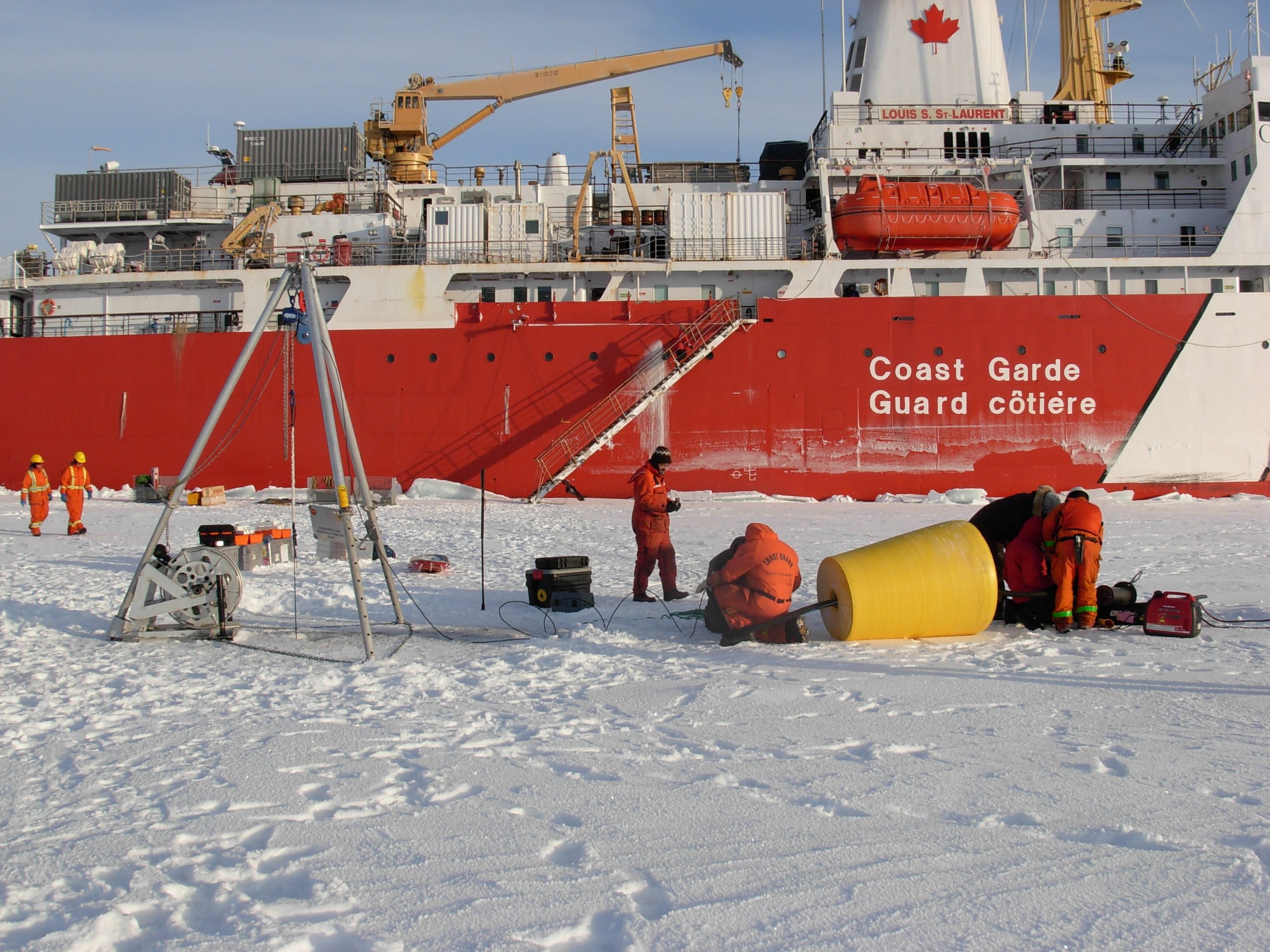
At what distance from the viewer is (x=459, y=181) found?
19.2 metres

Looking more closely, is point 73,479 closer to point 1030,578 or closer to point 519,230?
point 519,230

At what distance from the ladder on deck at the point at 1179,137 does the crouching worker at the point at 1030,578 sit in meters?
14.9

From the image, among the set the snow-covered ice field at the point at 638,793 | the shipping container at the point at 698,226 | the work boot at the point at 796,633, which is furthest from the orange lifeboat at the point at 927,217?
the work boot at the point at 796,633

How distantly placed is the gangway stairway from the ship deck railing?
6.85m

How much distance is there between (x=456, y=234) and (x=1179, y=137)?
13942mm

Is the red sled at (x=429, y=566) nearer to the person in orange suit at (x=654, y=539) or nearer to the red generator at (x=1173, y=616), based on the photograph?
the person in orange suit at (x=654, y=539)

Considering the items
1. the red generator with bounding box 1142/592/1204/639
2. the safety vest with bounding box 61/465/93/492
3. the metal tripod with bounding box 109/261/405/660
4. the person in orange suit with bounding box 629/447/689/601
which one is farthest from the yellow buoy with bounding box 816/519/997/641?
the safety vest with bounding box 61/465/93/492

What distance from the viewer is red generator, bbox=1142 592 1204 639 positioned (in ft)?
19.4

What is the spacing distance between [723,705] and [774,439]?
11.7m

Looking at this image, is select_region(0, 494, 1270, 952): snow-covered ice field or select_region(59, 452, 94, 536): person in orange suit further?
select_region(59, 452, 94, 536): person in orange suit

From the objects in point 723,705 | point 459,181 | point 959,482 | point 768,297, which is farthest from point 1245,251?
point 723,705

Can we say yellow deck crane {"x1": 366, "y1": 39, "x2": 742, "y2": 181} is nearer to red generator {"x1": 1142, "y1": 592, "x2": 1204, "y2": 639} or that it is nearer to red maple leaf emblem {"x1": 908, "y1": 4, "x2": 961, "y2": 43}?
red maple leaf emblem {"x1": 908, "y1": 4, "x2": 961, "y2": 43}

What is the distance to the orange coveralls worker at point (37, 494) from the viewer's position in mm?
11523

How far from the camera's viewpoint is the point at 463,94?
21.4m
